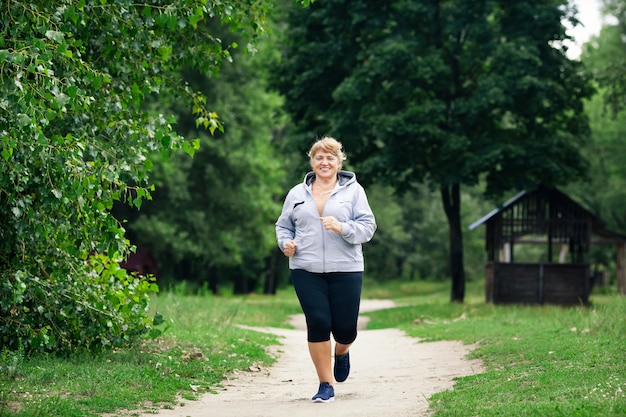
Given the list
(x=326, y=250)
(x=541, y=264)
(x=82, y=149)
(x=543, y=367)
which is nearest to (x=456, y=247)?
(x=541, y=264)

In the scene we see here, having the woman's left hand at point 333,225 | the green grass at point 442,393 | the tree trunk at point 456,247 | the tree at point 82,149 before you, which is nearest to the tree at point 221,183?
the tree trunk at point 456,247

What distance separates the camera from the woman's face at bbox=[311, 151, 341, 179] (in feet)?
28.7

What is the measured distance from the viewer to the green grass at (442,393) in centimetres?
773

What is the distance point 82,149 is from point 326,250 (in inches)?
92.1

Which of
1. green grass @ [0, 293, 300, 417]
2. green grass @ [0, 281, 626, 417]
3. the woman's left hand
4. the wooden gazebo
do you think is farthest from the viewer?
the wooden gazebo

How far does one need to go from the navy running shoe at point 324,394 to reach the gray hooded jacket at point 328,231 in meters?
1.08

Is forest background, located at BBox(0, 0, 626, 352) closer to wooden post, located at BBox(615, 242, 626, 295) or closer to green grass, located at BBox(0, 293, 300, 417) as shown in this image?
green grass, located at BBox(0, 293, 300, 417)

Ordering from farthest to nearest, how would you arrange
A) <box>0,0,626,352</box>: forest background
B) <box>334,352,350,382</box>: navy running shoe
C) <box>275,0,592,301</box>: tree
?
<box>275,0,592,301</box>: tree → <box>334,352,350,382</box>: navy running shoe → <box>0,0,626,352</box>: forest background

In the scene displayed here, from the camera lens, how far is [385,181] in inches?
1101

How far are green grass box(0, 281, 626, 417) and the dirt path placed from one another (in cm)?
26

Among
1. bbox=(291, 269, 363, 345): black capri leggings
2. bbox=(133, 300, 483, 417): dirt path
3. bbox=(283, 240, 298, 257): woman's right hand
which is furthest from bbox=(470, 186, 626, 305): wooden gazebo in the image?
bbox=(283, 240, 298, 257): woman's right hand

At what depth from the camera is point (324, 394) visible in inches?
340

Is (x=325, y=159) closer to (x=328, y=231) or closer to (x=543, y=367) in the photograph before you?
(x=328, y=231)

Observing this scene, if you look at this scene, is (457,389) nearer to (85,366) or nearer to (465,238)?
(85,366)
